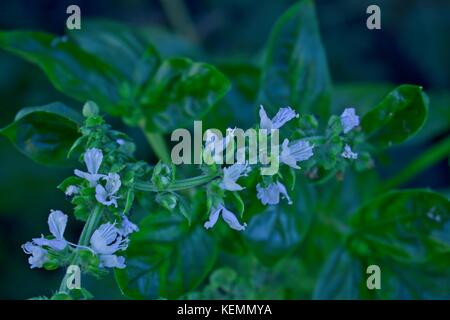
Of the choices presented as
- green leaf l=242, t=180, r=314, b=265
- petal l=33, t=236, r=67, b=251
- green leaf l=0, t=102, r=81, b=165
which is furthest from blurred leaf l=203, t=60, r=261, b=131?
petal l=33, t=236, r=67, b=251

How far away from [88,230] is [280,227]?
2.69 ft

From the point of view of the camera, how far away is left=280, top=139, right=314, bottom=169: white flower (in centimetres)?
193

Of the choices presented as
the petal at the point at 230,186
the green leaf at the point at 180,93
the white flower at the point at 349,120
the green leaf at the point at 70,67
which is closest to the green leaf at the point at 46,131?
the green leaf at the point at 70,67

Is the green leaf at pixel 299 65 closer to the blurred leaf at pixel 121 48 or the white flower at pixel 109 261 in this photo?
the blurred leaf at pixel 121 48

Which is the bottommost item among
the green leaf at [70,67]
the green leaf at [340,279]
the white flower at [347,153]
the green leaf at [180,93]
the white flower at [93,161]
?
the green leaf at [340,279]

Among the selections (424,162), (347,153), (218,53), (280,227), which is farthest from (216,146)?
(218,53)

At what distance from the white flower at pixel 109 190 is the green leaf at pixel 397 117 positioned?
0.88 meters

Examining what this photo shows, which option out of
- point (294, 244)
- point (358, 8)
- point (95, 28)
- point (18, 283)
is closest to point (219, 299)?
point (294, 244)

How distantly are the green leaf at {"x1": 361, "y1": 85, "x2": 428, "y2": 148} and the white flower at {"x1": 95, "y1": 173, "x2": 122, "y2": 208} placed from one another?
881 mm

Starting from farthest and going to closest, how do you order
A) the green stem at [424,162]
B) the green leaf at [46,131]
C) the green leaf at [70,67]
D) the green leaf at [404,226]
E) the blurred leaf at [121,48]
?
the green stem at [424,162] → the blurred leaf at [121,48] → the green leaf at [70,67] → the green leaf at [404,226] → the green leaf at [46,131]

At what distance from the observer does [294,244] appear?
2.52 metres

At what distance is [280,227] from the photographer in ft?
8.24

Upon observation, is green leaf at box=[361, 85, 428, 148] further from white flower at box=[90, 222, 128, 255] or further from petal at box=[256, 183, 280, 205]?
white flower at box=[90, 222, 128, 255]

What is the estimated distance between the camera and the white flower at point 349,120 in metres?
2.09
